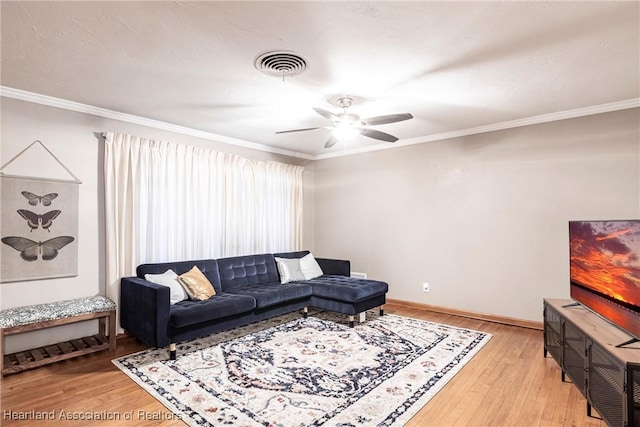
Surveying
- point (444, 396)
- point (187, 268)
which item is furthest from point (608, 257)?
point (187, 268)

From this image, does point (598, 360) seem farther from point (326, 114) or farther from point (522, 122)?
point (522, 122)

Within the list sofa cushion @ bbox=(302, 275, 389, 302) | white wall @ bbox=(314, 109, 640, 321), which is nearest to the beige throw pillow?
sofa cushion @ bbox=(302, 275, 389, 302)

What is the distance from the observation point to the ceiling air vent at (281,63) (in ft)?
8.59

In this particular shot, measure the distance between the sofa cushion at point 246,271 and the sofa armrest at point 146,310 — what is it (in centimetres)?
112

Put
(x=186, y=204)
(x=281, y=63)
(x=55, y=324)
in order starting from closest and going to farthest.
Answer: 1. (x=281, y=63)
2. (x=55, y=324)
3. (x=186, y=204)

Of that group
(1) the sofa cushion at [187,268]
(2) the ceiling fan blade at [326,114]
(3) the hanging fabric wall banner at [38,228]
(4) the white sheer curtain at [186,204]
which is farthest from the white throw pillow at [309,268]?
(3) the hanging fabric wall banner at [38,228]

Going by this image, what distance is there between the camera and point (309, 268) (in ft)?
17.4

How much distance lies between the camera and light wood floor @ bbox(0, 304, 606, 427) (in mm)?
2322

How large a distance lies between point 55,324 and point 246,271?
221 centimetres

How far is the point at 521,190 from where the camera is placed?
4.41 m

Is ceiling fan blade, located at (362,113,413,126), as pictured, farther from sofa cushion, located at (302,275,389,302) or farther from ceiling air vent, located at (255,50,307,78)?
→ sofa cushion, located at (302,275,389,302)

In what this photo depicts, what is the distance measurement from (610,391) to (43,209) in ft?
16.3

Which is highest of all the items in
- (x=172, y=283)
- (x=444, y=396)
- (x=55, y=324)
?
(x=172, y=283)

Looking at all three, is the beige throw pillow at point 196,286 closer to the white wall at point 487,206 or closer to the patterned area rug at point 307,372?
the patterned area rug at point 307,372
